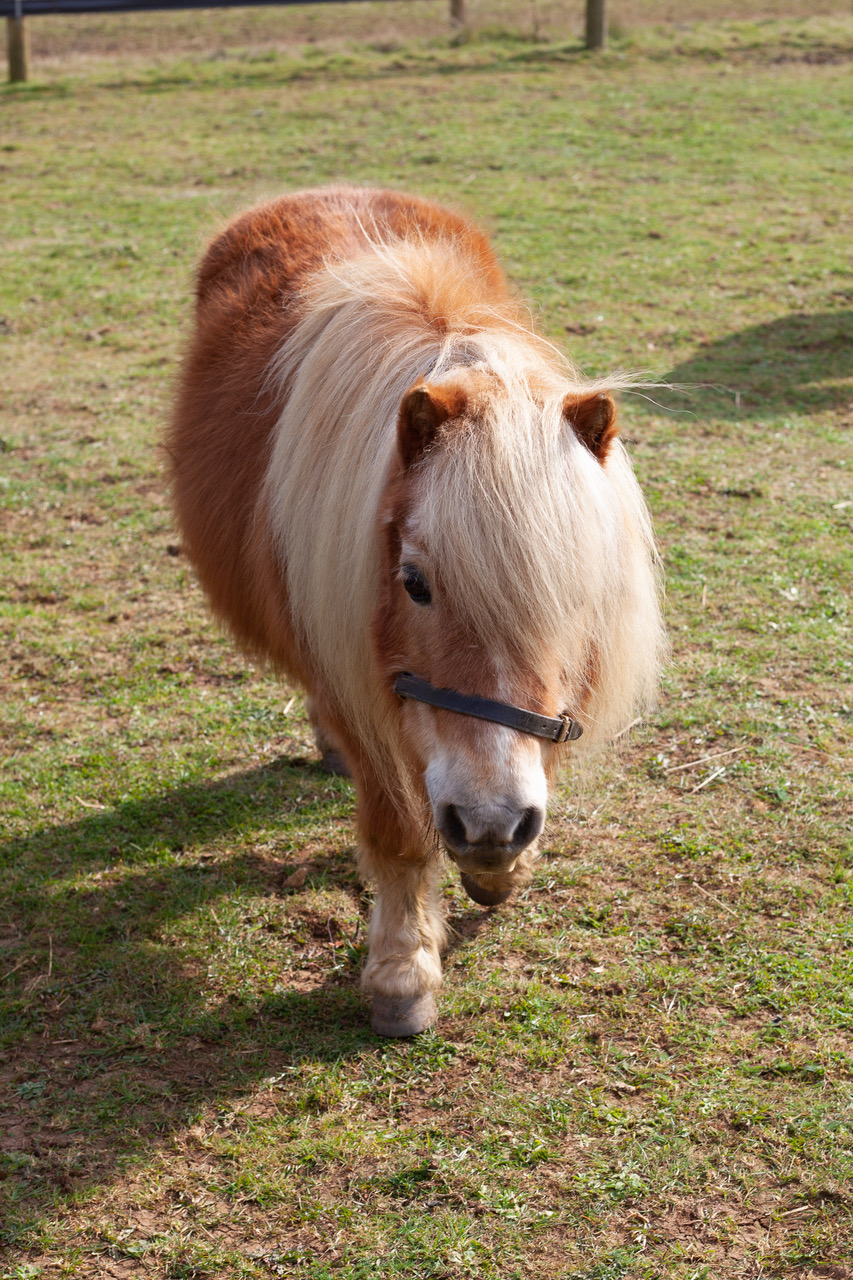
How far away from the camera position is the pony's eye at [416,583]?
2.08 metres

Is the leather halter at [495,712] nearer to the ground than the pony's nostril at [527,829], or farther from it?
farther from it

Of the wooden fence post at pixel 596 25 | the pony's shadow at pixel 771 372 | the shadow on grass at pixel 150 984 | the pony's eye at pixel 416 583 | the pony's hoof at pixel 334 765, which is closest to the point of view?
the pony's eye at pixel 416 583

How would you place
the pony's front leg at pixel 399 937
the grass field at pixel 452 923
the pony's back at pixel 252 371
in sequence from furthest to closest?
the pony's back at pixel 252 371 → the pony's front leg at pixel 399 937 → the grass field at pixel 452 923

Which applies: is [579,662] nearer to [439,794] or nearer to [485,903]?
[439,794]

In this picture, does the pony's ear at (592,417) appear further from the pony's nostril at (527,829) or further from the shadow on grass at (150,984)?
the shadow on grass at (150,984)

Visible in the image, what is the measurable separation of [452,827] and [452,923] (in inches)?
48.0

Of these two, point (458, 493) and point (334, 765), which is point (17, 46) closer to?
point (334, 765)

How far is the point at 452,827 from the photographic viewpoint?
79.4 inches

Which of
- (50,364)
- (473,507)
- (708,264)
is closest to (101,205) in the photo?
(50,364)

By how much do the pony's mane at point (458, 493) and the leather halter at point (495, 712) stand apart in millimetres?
126

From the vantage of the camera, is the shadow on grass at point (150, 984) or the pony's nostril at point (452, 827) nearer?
the pony's nostril at point (452, 827)

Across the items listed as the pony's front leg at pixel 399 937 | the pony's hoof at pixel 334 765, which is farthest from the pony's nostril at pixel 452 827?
the pony's hoof at pixel 334 765

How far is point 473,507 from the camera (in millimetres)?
2018

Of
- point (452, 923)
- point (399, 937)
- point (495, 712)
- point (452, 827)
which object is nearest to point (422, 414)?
point (495, 712)
